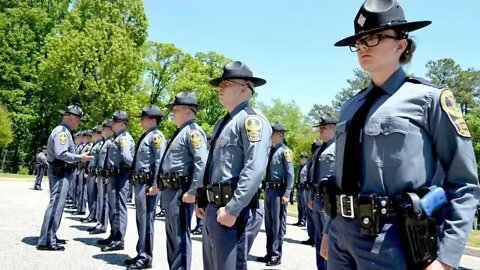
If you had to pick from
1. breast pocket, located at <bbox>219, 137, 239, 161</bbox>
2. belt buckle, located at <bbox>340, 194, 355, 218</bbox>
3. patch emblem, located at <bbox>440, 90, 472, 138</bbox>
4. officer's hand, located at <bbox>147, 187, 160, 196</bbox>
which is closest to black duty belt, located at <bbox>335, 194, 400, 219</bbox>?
belt buckle, located at <bbox>340, 194, 355, 218</bbox>

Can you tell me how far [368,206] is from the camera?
2.38m

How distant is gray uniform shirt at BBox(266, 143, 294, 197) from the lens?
9016 mm

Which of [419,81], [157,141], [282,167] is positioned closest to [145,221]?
[157,141]

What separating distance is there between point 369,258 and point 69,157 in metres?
6.95

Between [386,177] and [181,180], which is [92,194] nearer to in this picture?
[181,180]

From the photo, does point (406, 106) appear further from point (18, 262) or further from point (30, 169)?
point (30, 169)

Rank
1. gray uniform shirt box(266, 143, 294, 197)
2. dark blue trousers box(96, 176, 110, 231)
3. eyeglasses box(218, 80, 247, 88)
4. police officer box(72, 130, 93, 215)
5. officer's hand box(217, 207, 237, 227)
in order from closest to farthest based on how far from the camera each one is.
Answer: officer's hand box(217, 207, 237, 227) < eyeglasses box(218, 80, 247, 88) < gray uniform shirt box(266, 143, 294, 197) < dark blue trousers box(96, 176, 110, 231) < police officer box(72, 130, 93, 215)

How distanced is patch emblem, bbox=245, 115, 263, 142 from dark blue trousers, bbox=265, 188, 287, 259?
4624 millimetres

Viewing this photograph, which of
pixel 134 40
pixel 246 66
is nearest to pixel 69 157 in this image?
pixel 246 66

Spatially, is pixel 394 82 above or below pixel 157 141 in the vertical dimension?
above

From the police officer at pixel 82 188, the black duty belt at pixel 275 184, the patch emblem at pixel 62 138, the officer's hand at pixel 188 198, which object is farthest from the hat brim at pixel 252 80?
the police officer at pixel 82 188

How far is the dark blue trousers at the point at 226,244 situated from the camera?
→ 3785 millimetres

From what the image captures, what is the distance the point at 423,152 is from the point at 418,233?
41cm

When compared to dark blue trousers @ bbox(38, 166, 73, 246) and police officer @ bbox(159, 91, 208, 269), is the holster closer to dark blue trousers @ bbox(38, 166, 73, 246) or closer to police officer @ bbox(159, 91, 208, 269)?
police officer @ bbox(159, 91, 208, 269)
